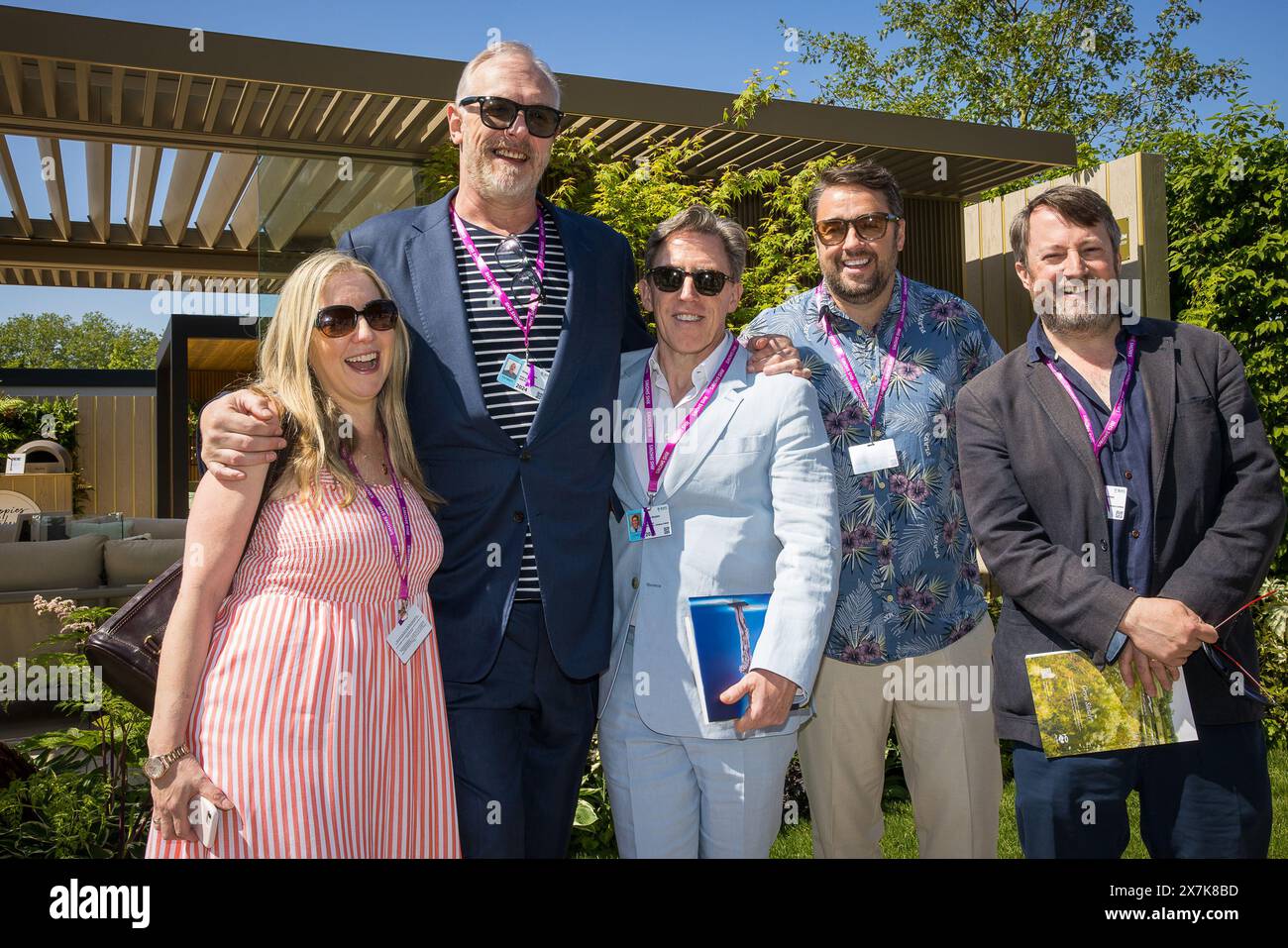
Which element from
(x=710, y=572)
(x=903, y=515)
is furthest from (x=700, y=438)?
(x=903, y=515)

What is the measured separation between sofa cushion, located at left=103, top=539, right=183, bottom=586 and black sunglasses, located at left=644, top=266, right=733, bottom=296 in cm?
640

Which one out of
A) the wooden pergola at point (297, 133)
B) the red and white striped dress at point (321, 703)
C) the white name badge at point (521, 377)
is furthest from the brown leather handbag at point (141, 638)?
the wooden pergola at point (297, 133)

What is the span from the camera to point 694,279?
2.68 m

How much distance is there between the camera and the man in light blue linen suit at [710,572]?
2527mm

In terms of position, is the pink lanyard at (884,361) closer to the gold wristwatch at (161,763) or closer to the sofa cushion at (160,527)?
the gold wristwatch at (161,763)

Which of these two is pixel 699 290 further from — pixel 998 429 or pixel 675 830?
pixel 675 830

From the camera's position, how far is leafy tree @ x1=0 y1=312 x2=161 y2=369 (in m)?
57.3

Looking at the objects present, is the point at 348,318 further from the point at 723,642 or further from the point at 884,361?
the point at 884,361

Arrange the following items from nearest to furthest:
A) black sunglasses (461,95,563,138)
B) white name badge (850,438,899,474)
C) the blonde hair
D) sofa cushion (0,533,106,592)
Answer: the blonde hair
black sunglasses (461,95,563,138)
white name badge (850,438,899,474)
sofa cushion (0,533,106,592)

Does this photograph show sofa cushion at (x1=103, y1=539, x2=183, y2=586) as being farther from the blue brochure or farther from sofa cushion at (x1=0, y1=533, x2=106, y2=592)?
the blue brochure

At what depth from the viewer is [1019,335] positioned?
9.86 meters

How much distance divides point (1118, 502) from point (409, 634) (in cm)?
177

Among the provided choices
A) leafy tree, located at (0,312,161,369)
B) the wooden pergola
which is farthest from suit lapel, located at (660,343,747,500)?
leafy tree, located at (0,312,161,369)

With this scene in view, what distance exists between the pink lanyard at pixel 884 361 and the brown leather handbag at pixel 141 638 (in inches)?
66.3
